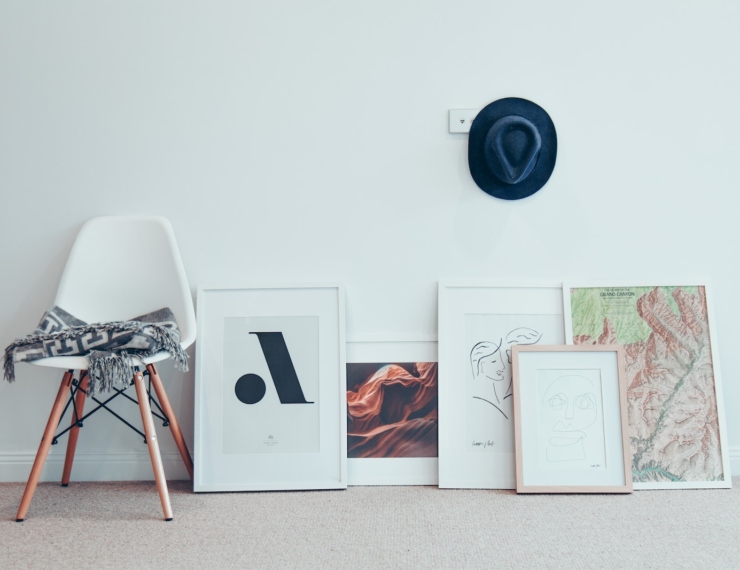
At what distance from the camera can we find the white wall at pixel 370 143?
2.06 m

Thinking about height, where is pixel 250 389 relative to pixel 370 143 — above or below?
below

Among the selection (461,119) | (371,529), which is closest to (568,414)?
(371,529)

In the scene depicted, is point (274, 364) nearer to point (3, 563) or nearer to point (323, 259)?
point (323, 259)

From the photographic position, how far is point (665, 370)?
202 cm

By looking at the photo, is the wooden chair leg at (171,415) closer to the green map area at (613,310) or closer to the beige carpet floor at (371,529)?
the beige carpet floor at (371,529)

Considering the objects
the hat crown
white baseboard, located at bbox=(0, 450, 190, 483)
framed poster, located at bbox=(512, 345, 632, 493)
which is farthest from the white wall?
framed poster, located at bbox=(512, 345, 632, 493)

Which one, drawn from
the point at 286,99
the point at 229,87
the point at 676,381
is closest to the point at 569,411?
the point at 676,381

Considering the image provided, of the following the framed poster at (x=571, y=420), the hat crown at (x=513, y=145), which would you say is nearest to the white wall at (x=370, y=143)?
the hat crown at (x=513, y=145)

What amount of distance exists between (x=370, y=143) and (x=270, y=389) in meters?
0.86

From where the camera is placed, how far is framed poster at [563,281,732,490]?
196 centimetres

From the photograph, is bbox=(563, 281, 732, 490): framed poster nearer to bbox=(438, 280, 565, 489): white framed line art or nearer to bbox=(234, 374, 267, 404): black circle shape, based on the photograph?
bbox=(438, 280, 565, 489): white framed line art

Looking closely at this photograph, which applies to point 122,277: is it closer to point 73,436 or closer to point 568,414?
point 73,436

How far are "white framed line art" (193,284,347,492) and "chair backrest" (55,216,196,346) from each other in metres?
0.15

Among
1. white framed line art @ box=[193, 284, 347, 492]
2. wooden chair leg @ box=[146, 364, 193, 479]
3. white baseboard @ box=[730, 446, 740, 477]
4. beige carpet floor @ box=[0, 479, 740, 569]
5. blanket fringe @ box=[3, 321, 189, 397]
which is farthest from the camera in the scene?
white baseboard @ box=[730, 446, 740, 477]
